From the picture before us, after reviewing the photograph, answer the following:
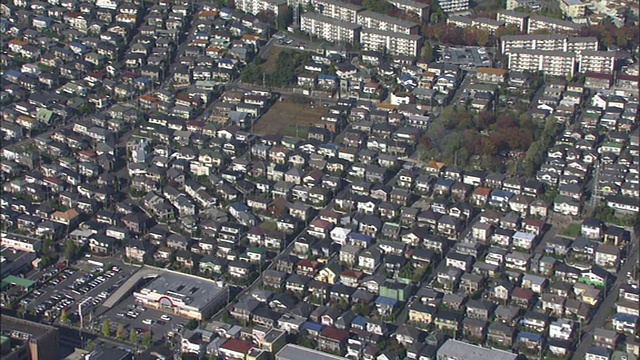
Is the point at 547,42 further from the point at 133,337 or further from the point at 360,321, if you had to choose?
the point at 133,337

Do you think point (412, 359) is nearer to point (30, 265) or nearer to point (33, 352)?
point (33, 352)

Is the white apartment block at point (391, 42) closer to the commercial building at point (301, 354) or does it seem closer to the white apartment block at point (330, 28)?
the white apartment block at point (330, 28)

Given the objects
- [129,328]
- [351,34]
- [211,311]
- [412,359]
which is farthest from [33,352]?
[351,34]

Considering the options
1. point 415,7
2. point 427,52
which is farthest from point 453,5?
point 427,52

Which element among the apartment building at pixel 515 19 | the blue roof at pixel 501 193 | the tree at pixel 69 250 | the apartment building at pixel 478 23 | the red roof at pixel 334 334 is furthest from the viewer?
the apartment building at pixel 515 19

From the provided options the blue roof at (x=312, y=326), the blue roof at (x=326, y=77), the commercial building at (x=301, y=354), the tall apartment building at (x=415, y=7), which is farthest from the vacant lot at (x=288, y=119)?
the commercial building at (x=301, y=354)

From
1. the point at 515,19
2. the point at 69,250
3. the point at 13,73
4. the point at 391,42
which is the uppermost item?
the point at 515,19

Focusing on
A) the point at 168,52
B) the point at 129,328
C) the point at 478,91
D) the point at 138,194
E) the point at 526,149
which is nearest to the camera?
the point at 129,328
